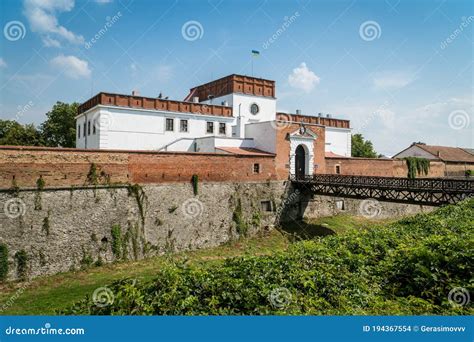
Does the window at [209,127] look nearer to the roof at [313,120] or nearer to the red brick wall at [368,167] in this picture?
the roof at [313,120]

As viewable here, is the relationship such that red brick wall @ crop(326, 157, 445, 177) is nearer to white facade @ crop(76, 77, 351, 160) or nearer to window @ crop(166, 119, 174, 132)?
white facade @ crop(76, 77, 351, 160)

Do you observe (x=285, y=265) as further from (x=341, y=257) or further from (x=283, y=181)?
(x=283, y=181)

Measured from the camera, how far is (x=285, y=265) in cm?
533

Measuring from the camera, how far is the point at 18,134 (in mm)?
33438

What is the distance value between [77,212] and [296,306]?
44.0ft

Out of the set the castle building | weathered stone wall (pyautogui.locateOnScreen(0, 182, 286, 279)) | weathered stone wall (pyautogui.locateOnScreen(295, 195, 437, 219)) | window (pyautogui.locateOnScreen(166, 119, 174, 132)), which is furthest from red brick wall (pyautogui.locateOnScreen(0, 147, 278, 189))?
window (pyautogui.locateOnScreen(166, 119, 174, 132))

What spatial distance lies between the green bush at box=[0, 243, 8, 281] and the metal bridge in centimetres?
1671

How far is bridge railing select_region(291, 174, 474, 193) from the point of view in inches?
631

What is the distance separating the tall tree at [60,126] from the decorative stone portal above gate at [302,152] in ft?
76.6

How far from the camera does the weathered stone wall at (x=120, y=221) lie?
13.9 m

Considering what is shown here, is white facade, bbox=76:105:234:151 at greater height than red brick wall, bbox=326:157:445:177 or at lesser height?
greater

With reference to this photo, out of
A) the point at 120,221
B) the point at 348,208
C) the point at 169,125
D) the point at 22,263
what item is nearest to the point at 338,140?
the point at 348,208

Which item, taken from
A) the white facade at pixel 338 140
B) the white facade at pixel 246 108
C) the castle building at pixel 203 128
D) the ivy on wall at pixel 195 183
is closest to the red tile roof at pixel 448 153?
the white facade at pixel 338 140

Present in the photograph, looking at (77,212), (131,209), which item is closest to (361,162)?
(131,209)
